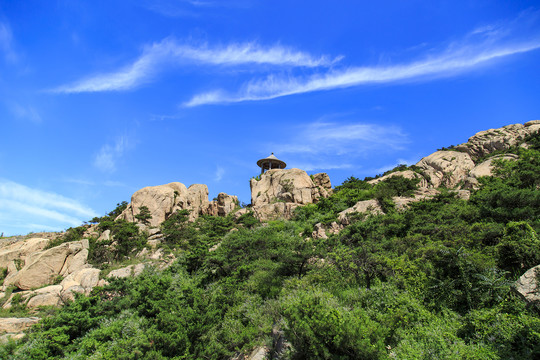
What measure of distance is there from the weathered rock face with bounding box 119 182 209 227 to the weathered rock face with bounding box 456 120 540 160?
150 feet

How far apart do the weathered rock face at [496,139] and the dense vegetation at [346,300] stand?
26.1 metres

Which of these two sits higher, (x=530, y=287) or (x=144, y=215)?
(x=144, y=215)

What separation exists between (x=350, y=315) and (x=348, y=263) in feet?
26.9

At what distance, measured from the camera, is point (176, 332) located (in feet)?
50.4

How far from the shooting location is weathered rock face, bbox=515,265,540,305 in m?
8.83

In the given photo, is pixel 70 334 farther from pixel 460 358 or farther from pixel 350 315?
pixel 460 358

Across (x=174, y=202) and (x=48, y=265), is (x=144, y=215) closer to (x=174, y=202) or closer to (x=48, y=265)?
(x=174, y=202)

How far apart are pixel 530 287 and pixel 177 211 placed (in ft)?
129

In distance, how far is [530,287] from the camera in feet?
29.6

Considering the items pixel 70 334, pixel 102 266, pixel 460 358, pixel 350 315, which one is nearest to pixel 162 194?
pixel 102 266

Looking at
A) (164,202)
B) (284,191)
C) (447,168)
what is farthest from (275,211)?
(447,168)

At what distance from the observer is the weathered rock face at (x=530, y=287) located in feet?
29.0

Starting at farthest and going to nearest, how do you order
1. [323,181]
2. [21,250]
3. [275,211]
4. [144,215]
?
[323,181] → [144,215] → [275,211] → [21,250]

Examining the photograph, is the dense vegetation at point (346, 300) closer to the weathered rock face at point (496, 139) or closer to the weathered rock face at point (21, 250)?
the weathered rock face at point (21, 250)
